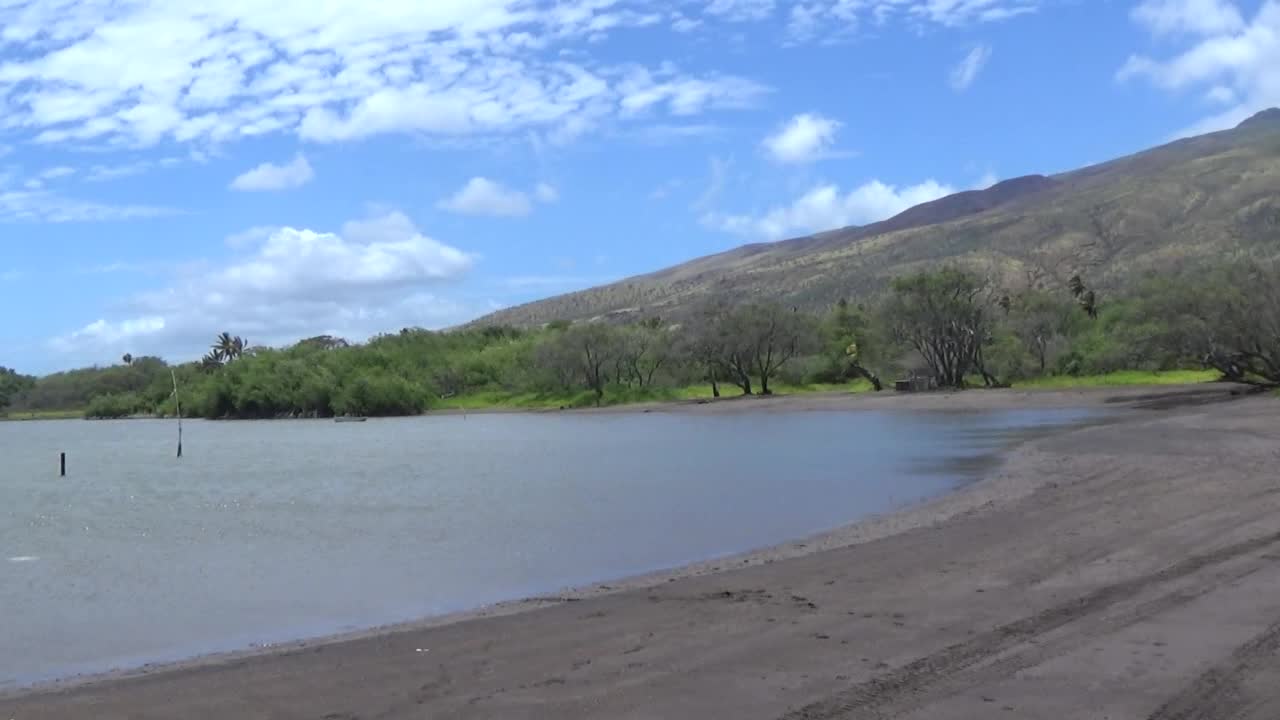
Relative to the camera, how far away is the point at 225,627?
669 inches

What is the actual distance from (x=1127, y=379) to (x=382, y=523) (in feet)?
234

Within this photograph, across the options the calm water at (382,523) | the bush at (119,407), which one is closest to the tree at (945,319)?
the calm water at (382,523)

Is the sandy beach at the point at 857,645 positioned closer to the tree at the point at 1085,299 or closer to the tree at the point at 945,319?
the tree at the point at 945,319

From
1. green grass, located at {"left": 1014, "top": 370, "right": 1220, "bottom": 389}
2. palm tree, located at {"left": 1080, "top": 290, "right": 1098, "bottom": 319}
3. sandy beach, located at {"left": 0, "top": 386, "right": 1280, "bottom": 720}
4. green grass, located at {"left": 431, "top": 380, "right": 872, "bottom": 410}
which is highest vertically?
palm tree, located at {"left": 1080, "top": 290, "right": 1098, "bottom": 319}

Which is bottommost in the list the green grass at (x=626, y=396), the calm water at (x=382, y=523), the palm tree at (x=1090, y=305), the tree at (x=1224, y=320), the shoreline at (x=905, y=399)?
the calm water at (x=382, y=523)

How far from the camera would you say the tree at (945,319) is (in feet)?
316

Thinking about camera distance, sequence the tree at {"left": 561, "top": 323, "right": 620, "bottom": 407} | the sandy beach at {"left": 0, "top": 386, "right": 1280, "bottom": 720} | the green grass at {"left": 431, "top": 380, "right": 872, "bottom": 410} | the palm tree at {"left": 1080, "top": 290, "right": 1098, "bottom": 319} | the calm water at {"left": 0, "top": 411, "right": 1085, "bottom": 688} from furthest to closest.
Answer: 1. the tree at {"left": 561, "top": 323, "right": 620, "bottom": 407}
2. the green grass at {"left": 431, "top": 380, "right": 872, "bottom": 410}
3. the palm tree at {"left": 1080, "top": 290, "right": 1098, "bottom": 319}
4. the calm water at {"left": 0, "top": 411, "right": 1085, "bottom": 688}
5. the sandy beach at {"left": 0, "top": 386, "right": 1280, "bottom": 720}

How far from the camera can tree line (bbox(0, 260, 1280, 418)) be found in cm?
6331

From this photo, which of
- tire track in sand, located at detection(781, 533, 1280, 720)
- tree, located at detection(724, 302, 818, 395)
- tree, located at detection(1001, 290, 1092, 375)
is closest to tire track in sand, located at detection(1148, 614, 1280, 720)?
tire track in sand, located at detection(781, 533, 1280, 720)

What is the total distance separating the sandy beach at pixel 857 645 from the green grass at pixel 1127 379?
67.2m

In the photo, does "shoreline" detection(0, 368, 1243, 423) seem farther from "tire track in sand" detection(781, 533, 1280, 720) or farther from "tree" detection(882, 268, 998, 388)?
"tire track in sand" detection(781, 533, 1280, 720)

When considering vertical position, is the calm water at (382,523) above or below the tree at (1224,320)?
below

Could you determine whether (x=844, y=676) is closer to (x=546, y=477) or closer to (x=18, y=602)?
(x=18, y=602)

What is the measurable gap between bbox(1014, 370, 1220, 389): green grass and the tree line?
32.7 inches
